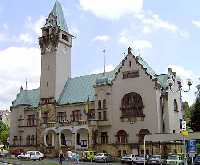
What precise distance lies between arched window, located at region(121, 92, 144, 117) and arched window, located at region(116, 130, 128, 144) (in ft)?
10.4

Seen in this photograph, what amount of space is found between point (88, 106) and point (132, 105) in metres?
10.5

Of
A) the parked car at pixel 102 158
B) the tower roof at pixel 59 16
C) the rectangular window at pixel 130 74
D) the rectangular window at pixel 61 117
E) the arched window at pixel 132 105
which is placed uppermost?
the tower roof at pixel 59 16

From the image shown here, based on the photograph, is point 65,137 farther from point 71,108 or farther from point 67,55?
point 67,55

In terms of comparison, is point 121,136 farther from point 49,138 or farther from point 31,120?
point 31,120

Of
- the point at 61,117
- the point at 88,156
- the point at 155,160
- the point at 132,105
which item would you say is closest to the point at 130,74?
the point at 132,105

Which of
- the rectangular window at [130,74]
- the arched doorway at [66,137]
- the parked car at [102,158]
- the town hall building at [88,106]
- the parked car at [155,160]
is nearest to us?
the parked car at [155,160]

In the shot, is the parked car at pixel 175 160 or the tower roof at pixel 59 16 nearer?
the parked car at pixel 175 160

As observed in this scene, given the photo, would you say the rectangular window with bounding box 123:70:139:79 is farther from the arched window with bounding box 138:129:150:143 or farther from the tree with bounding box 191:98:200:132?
the tree with bounding box 191:98:200:132

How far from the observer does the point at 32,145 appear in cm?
8619

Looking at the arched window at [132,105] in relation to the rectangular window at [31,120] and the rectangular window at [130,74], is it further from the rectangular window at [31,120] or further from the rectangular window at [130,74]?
the rectangular window at [31,120]

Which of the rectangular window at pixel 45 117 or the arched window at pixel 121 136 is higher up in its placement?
the rectangular window at pixel 45 117

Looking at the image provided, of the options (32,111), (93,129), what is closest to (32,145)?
(32,111)

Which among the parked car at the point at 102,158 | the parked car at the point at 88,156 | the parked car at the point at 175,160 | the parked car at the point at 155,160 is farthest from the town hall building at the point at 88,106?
the parked car at the point at 175,160

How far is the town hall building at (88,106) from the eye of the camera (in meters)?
70.2
